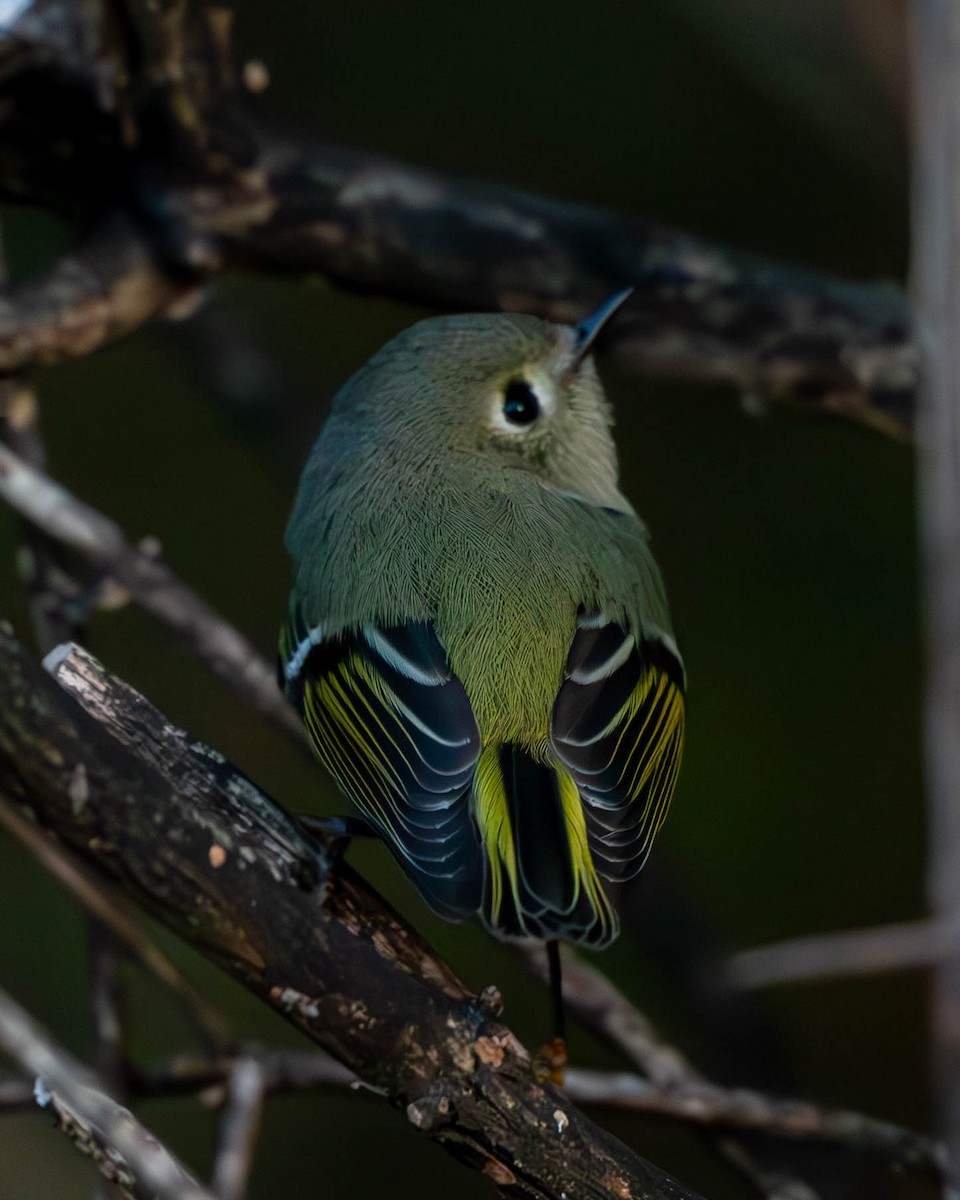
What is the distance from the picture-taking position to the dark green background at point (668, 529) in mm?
3074

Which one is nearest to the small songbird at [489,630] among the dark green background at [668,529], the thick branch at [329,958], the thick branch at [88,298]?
the thick branch at [329,958]

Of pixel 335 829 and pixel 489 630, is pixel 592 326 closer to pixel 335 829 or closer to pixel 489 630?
pixel 489 630

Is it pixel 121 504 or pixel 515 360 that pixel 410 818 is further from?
pixel 121 504

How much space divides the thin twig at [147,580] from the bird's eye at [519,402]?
55 cm

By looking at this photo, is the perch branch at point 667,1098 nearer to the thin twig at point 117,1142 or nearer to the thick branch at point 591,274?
the thin twig at point 117,1142

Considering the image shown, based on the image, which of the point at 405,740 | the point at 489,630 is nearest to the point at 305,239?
the point at 489,630

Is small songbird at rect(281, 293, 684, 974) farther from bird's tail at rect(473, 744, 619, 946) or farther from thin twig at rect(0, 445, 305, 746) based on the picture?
thin twig at rect(0, 445, 305, 746)

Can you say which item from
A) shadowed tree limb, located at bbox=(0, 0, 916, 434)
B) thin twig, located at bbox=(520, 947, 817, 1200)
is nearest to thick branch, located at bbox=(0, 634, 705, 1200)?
thin twig, located at bbox=(520, 947, 817, 1200)

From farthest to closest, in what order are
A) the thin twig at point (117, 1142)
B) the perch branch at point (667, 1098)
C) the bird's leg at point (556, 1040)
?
the perch branch at point (667, 1098) → the bird's leg at point (556, 1040) → the thin twig at point (117, 1142)

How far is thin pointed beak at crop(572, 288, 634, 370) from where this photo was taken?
2.41m

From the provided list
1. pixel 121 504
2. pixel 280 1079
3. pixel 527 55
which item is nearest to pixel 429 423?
pixel 280 1079

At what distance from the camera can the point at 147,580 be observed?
2379 mm

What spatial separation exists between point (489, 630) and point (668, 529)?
159 centimetres

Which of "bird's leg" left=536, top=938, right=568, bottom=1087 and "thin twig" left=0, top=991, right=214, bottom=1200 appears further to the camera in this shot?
"bird's leg" left=536, top=938, right=568, bottom=1087
